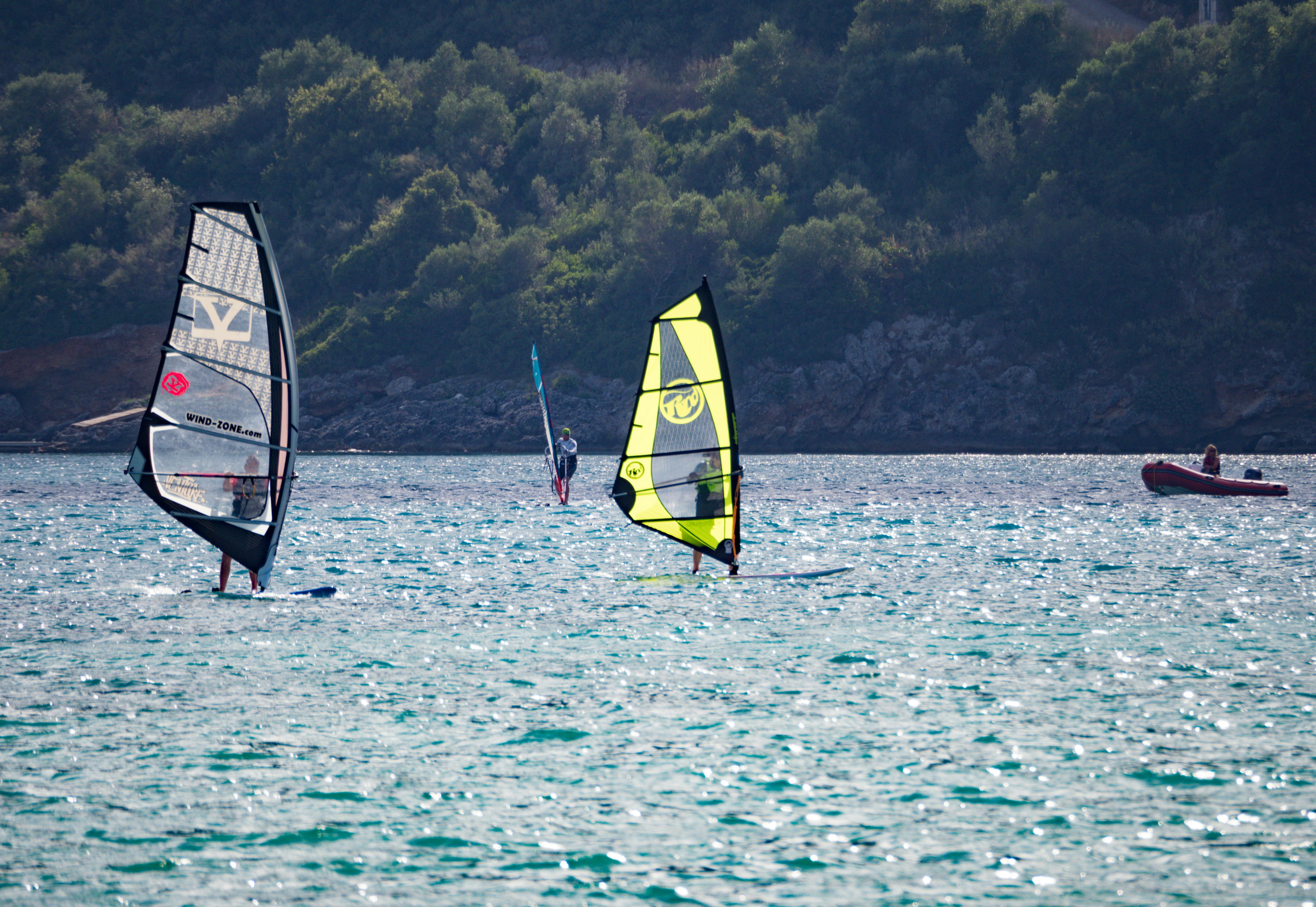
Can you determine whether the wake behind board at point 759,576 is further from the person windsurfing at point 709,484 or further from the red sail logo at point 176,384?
the red sail logo at point 176,384

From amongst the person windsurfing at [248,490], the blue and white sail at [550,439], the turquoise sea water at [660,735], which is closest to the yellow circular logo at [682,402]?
the turquoise sea water at [660,735]

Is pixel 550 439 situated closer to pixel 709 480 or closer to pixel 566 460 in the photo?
pixel 566 460

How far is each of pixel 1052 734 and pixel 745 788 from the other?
3.07 m

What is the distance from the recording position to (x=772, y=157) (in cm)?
10300

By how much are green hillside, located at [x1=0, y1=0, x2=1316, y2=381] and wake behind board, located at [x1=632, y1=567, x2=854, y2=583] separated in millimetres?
70193

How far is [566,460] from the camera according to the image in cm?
4056

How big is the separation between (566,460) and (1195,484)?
815 inches

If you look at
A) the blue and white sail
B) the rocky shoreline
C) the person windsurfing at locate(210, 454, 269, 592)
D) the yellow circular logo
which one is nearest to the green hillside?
the rocky shoreline

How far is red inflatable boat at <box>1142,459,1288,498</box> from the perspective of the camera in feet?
133

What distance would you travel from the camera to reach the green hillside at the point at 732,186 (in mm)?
85812

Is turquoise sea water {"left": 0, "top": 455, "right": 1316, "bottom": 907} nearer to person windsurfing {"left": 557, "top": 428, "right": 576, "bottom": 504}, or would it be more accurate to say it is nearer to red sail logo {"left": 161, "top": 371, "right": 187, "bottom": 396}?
red sail logo {"left": 161, "top": 371, "right": 187, "bottom": 396}

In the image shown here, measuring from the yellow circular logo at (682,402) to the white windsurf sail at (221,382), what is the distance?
5320mm

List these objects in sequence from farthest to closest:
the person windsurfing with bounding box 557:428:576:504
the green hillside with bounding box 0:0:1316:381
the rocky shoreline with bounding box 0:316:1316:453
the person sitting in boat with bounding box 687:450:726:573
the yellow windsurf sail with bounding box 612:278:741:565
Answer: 1. the green hillside with bounding box 0:0:1316:381
2. the rocky shoreline with bounding box 0:316:1316:453
3. the person windsurfing with bounding box 557:428:576:504
4. the person sitting in boat with bounding box 687:450:726:573
5. the yellow windsurf sail with bounding box 612:278:741:565

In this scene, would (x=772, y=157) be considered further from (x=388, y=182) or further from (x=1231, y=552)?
(x=1231, y=552)
